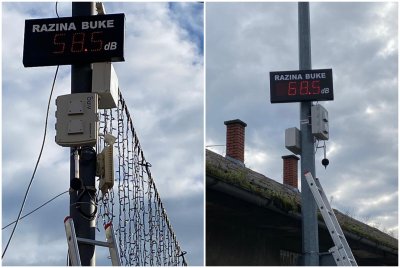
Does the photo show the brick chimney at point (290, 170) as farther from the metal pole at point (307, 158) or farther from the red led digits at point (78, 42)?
the red led digits at point (78, 42)

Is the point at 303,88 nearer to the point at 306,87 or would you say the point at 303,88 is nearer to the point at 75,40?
the point at 306,87

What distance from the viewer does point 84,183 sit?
8.27 metres

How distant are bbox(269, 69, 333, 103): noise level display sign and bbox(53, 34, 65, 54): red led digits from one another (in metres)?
5.64

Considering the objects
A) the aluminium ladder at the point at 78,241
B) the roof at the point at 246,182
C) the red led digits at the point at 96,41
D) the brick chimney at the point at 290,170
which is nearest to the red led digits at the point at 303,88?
the roof at the point at 246,182

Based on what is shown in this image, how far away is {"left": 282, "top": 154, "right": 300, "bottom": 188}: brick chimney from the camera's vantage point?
67.7 feet

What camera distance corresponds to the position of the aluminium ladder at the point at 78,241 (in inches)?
295

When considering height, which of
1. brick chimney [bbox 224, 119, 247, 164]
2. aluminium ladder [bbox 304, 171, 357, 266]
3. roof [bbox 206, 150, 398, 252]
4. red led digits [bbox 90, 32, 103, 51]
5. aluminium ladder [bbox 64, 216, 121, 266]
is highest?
brick chimney [bbox 224, 119, 247, 164]

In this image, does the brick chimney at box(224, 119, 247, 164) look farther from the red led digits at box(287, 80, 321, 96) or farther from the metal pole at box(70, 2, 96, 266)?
the metal pole at box(70, 2, 96, 266)

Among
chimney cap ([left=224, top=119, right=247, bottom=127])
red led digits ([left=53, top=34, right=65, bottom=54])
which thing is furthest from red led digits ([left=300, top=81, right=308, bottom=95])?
red led digits ([left=53, top=34, right=65, bottom=54])

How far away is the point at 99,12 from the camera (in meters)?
9.25

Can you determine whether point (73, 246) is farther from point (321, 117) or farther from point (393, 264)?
point (393, 264)

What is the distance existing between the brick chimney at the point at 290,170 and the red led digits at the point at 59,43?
12542mm

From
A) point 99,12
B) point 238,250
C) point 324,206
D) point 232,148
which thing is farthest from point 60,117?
point 232,148

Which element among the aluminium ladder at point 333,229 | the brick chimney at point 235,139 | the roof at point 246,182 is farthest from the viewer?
the brick chimney at point 235,139
